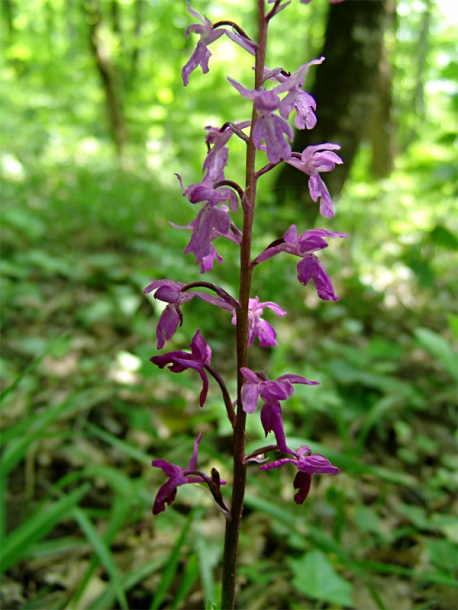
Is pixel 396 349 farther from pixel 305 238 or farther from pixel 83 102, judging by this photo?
pixel 83 102

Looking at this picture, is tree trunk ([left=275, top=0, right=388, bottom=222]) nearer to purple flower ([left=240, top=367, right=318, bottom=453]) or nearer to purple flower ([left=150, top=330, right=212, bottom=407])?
purple flower ([left=150, top=330, right=212, bottom=407])

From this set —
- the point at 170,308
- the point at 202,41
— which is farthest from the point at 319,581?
the point at 202,41

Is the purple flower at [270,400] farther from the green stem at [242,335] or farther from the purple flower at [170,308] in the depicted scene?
the purple flower at [170,308]

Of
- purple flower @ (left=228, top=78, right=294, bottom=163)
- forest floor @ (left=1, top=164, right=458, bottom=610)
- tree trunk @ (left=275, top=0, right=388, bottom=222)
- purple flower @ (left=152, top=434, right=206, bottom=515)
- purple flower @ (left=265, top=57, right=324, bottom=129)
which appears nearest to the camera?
purple flower @ (left=228, top=78, right=294, bottom=163)

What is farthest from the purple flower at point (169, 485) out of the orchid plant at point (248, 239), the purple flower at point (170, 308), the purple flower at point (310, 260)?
the purple flower at point (310, 260)

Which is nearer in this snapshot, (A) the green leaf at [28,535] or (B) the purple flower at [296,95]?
(B) the purple flower at [296,95]

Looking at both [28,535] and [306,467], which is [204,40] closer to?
[306,467]

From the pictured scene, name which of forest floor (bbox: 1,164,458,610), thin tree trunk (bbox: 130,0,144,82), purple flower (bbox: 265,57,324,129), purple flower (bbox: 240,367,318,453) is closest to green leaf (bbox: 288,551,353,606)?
forest floor (bbox: 1,164,458,610)

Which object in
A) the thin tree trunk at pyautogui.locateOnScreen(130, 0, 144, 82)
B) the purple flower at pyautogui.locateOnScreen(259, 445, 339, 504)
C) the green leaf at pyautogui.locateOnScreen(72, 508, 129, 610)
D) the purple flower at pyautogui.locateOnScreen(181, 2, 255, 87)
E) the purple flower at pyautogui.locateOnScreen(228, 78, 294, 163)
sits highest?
the thin tree trunk at pyautogui.locateOnScreen(130, 0, 144, 82)
